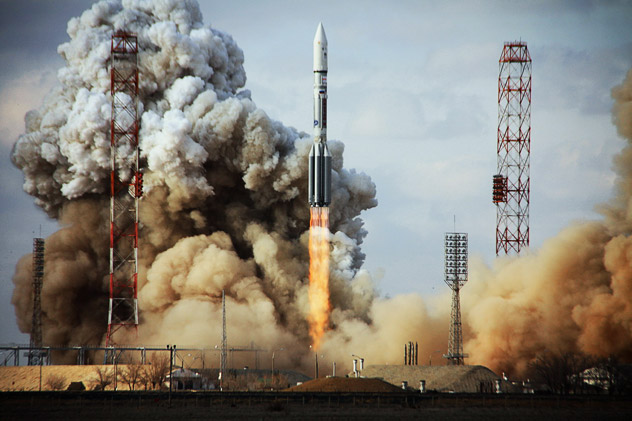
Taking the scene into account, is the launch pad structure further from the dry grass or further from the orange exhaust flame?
the orange exhaust flame

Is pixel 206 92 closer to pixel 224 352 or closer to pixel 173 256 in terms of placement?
pixel 173 256

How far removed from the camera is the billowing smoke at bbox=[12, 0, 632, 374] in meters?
105

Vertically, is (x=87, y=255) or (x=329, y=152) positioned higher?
(x=329, y=152)

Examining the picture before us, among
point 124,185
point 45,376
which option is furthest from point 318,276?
point 45,376

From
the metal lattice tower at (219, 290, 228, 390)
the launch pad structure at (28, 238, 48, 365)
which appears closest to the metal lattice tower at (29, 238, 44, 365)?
the launch pad structure at (28, 238, 48, 365)

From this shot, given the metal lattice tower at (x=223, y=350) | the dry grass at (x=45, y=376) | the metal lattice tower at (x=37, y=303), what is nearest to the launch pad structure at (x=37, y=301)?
the metal lattice tower at (x=37, y=303)

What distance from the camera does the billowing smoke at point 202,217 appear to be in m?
105

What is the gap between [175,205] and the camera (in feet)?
355

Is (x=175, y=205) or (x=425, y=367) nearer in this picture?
(x=425, y=367)

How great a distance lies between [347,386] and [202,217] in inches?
1028

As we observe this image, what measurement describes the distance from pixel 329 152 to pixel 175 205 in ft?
43.8

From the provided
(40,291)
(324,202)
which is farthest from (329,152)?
(40,291)

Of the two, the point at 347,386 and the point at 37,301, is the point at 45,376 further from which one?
the point at 347,386

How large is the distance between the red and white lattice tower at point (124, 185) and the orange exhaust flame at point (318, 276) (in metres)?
13.4
